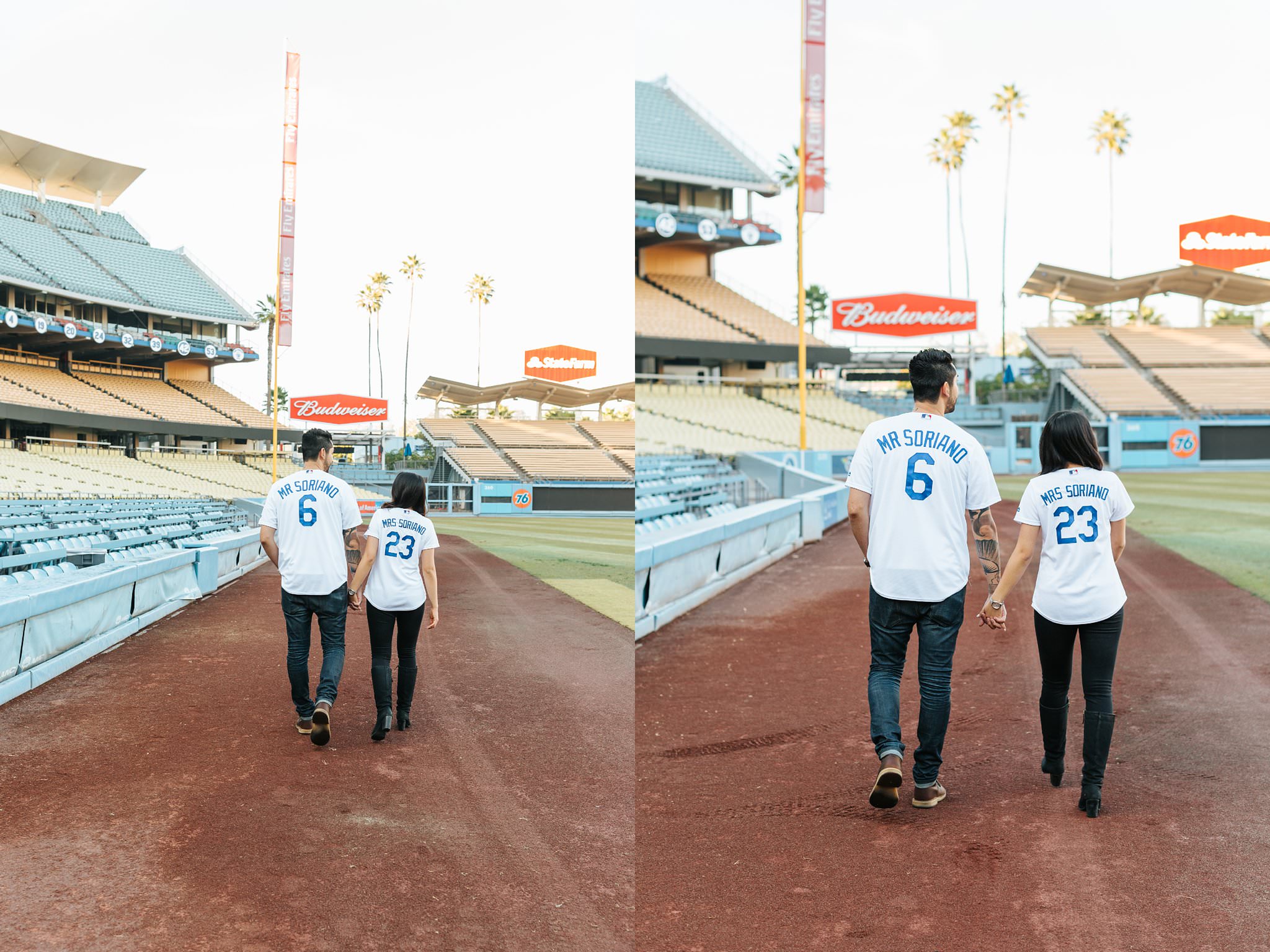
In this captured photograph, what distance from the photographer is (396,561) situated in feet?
18.5

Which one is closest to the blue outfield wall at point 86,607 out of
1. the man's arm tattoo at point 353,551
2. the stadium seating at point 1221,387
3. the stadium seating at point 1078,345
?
the man's arm tattoo at point 353,551

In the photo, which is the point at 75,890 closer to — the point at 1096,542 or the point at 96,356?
the point at 1096,542

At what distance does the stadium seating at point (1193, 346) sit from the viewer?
153ft

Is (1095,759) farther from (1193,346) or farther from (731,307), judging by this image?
(1193,346)

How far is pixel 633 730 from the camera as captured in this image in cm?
533

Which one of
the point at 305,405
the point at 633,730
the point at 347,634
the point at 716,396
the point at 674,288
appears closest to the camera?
the point at 633,730

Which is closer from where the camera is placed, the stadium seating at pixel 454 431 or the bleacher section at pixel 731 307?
the stadium seating at pixel 454 431

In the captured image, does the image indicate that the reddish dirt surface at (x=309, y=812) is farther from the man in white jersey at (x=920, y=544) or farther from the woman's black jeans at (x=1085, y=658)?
the woman's black jeans at (x=1085, y=658)

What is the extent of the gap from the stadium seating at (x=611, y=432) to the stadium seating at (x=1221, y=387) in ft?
107

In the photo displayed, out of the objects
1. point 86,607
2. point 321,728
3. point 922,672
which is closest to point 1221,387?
point 922,672

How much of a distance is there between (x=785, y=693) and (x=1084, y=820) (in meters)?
2.57

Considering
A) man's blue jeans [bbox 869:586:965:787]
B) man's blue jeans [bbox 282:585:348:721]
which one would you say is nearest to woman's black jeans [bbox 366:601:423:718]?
man's blue jeans [bbox 282:585:348:721]

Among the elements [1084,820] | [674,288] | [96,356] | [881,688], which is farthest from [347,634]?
[674,288]

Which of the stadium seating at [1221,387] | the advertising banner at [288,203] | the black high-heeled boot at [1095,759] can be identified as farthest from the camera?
the stadium seating at [1221,387]
